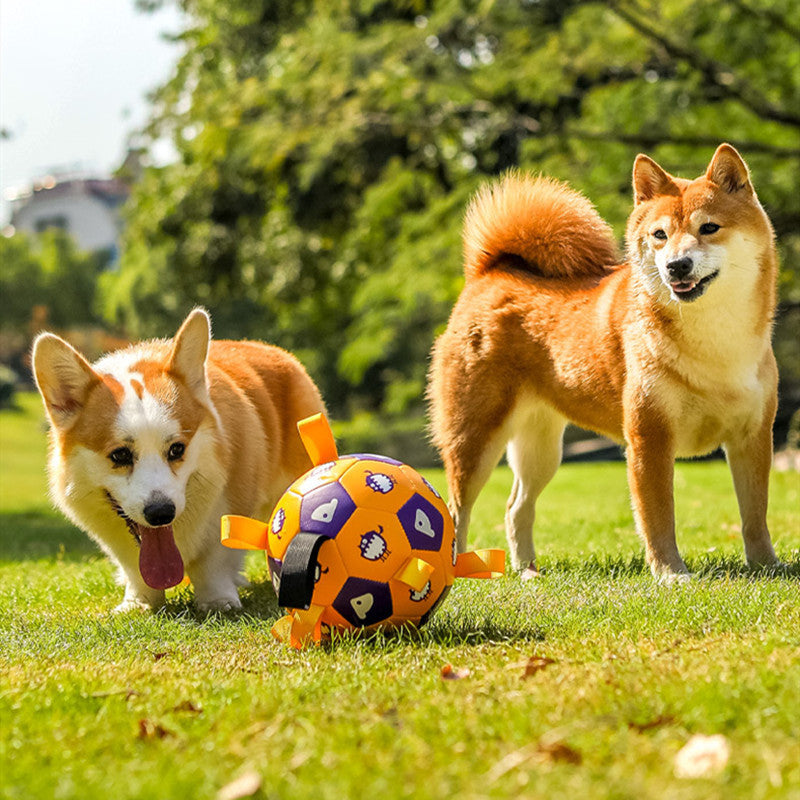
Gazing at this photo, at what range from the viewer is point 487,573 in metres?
3.89

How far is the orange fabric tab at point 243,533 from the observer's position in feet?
12.5

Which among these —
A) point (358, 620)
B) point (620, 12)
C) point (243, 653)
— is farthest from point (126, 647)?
point (620, 12)

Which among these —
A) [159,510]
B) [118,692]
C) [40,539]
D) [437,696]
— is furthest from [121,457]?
[40,539]

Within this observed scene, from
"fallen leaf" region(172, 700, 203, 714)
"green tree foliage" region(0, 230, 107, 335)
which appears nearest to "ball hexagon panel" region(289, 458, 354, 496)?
"fallen leaf" region(172, 700, 203, 714)

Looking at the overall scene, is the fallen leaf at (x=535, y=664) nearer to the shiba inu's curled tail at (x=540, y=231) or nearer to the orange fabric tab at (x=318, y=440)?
the orange fabric tab at (x=318, y=440)

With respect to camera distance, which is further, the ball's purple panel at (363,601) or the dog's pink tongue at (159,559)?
the dog's pink tongue at (159,559)

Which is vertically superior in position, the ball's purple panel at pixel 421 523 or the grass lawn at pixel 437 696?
the ball's purple panel at pixel 421 523

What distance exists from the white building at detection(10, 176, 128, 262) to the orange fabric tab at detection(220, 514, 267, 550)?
78.5m

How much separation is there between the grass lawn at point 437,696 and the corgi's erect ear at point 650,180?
172 cm

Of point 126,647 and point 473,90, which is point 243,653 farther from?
point 473,90

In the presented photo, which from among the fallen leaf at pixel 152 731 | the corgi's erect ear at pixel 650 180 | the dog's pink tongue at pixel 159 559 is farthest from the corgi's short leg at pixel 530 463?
the fallen leaf at pixel 152 731

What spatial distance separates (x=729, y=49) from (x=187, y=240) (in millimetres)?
11476

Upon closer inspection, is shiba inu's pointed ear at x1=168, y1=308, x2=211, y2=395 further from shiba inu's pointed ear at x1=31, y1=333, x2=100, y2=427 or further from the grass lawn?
the grass lawn

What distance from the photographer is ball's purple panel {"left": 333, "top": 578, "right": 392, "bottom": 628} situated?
11.7 ft
